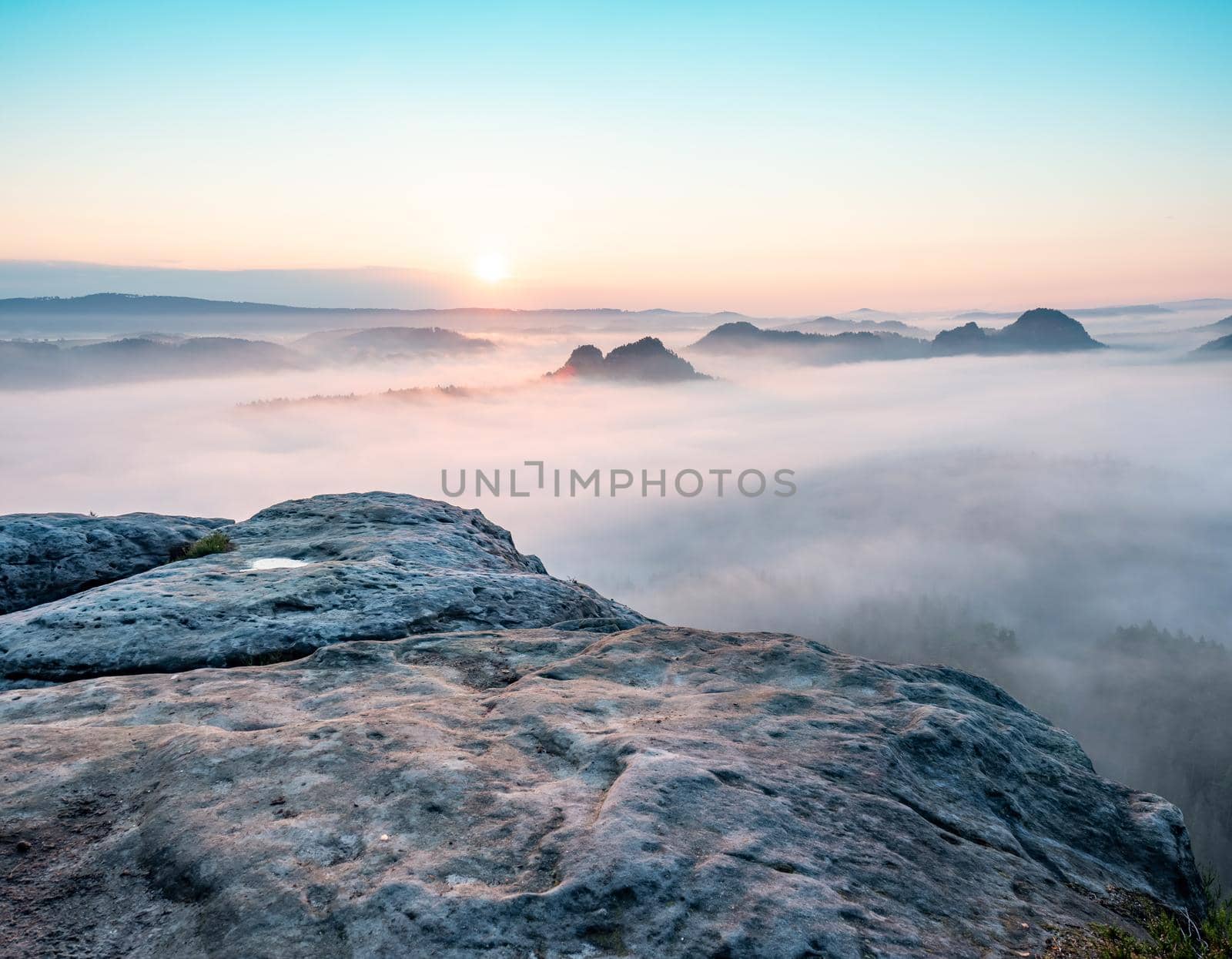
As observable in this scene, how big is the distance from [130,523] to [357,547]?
20.1ft

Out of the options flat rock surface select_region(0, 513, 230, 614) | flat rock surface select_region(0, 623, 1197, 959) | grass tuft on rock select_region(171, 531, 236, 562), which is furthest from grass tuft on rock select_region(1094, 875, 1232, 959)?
flat rock surface select_region(0, 513, 230, 614)

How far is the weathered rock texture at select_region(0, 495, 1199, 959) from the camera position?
19.3ft

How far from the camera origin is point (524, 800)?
7387 millimetres

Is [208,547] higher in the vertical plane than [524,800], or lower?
lower

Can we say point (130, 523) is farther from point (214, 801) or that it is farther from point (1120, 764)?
point (1120, 764)

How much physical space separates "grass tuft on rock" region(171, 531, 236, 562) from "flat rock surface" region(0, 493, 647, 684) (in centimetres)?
39

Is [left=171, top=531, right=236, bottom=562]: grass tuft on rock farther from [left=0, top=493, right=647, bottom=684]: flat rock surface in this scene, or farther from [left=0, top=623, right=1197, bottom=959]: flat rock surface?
[left=0, top=623, right=1197, bottom=959]: flat rock surface

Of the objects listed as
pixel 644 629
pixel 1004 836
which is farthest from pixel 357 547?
pixel 1004 836

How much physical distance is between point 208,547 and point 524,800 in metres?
12.7

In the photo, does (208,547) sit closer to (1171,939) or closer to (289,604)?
(289,604)

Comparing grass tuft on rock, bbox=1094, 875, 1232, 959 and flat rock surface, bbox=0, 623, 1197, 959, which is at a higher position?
flat rock surface, bbox=0, 623, 1197, 959

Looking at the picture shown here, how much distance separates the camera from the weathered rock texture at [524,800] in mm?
5875

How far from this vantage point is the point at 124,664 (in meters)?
11.2

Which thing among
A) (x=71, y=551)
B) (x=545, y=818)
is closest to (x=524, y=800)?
(x=545, y=818)
